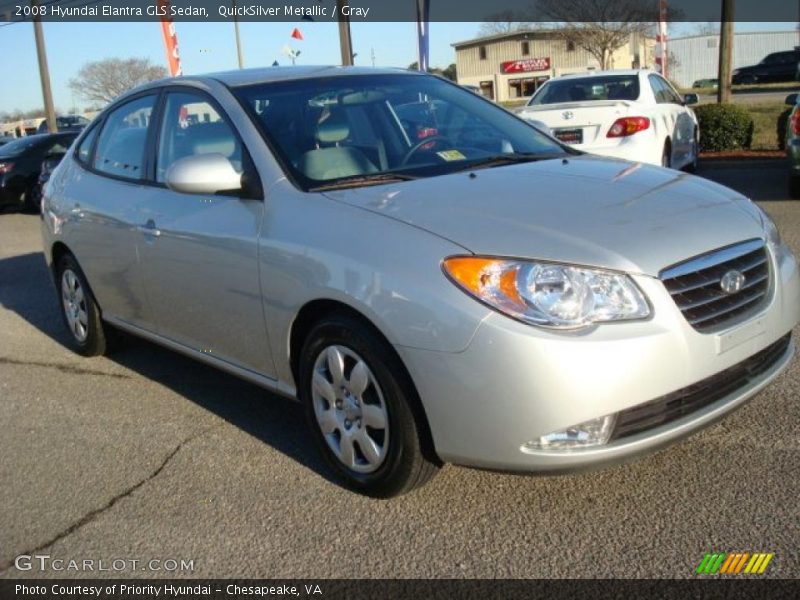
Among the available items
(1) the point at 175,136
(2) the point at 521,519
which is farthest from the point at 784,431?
(1) the point at 175,136

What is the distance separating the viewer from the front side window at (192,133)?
160 inches

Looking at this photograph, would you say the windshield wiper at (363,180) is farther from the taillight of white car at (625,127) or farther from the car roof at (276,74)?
the taillight of white car at (625,127)

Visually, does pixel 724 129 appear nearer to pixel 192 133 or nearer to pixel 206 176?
pixel 192 133

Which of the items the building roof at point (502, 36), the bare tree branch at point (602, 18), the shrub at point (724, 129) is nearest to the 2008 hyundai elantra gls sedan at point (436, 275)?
the shrub at point (724, 129)

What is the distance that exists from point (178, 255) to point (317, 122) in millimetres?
933

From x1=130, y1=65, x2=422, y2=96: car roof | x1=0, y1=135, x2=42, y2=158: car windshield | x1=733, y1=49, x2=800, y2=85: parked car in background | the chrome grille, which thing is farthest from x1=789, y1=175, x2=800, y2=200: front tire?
x1=733, y1=49, x2=800, y2=85: parked car in background

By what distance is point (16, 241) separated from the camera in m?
12.0

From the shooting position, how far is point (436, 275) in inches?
116

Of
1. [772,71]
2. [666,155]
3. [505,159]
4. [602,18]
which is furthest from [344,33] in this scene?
[772,71]

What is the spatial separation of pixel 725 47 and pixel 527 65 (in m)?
52.5

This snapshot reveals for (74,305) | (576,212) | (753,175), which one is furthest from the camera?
(753,175)

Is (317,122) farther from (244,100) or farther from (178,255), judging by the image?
(178,255)

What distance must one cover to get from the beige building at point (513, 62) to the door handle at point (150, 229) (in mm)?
58740

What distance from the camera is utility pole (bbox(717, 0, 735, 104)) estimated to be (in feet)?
48.7
